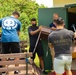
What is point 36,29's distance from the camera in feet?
30.7

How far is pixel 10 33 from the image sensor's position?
25.9 ft

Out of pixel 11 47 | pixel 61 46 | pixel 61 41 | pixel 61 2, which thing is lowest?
pixel 11 47

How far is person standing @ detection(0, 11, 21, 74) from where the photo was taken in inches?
308

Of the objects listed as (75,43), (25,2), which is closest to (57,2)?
(75,43)

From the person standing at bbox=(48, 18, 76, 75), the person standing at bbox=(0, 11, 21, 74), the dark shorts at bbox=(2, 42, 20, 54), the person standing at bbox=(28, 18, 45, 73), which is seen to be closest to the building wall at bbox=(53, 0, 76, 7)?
the person standing at bbox=(28, 18, 45, 73)

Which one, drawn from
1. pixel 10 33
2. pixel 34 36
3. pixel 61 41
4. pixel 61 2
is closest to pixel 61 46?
pixel 61 41

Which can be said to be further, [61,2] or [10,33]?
[61,2]

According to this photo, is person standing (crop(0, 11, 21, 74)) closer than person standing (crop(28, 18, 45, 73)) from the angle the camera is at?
Yes

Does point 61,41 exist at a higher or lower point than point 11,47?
higher

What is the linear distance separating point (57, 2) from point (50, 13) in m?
1.17

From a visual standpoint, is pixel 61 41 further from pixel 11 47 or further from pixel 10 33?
pixel 11 47

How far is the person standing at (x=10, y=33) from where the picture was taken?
7.81 metres

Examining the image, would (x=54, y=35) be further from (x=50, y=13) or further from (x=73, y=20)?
(x=73, y=20)

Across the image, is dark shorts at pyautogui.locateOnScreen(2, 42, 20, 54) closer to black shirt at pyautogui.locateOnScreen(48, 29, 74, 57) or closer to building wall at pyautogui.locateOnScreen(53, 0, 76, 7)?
black shirt at pyautogui.locateOnScreen(48, 29, 74, 57)
